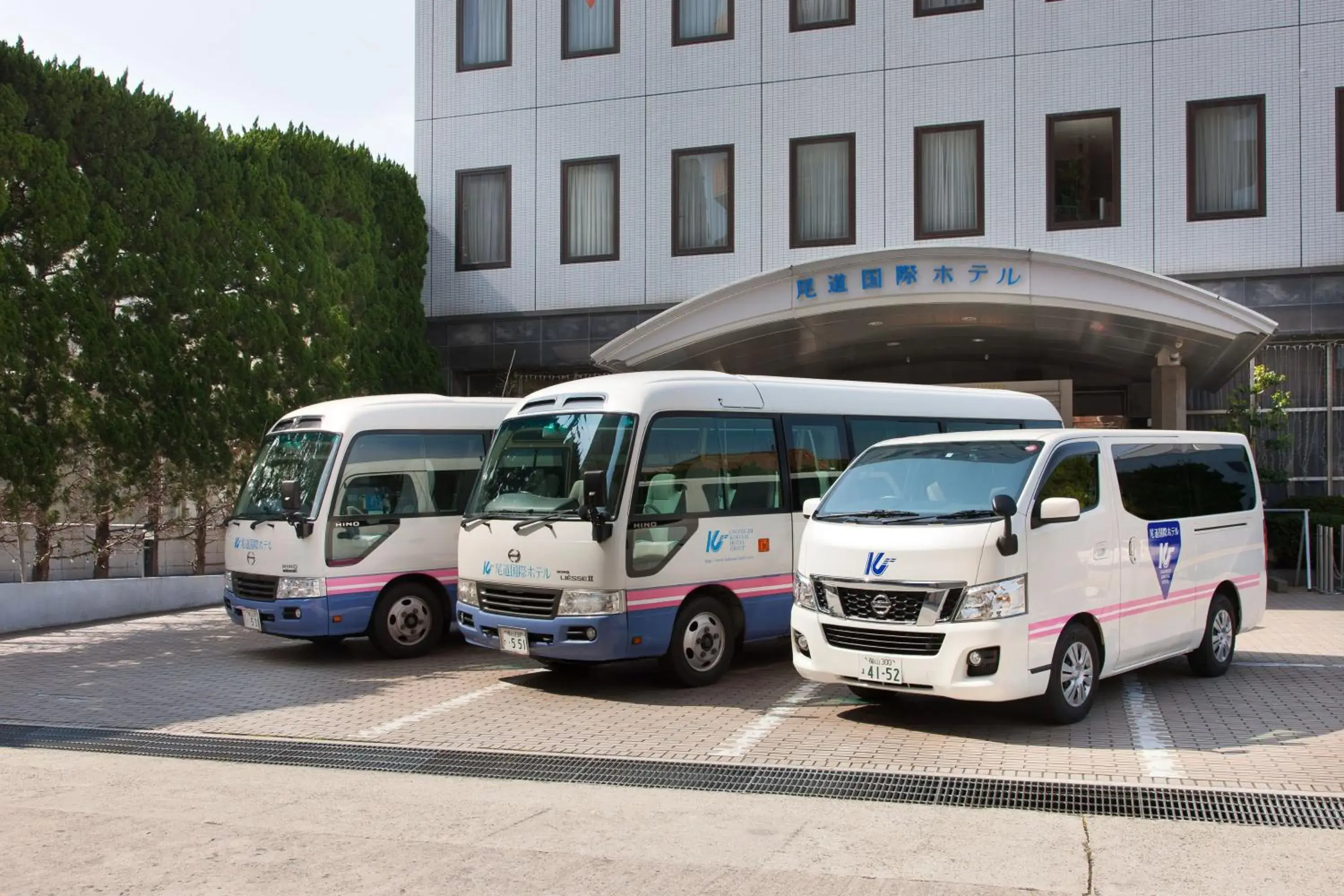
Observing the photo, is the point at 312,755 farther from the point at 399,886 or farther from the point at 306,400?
the point at 306,400

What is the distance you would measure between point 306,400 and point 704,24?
9.07 m

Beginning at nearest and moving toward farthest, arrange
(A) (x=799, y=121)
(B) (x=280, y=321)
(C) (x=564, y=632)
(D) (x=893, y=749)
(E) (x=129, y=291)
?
(D) (x=893, y=749)
(C) (x=564, y=632)
(E) (x=129, y=291)
(B) (x=280, y=321)
(A) (x=799, y=121)

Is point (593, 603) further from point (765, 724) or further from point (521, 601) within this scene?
point (765, 724)

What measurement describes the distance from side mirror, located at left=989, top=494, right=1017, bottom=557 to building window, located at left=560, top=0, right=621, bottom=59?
15.5 metres

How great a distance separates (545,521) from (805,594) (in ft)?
7.70

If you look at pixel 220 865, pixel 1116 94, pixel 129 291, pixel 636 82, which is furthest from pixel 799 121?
pixel 220 865

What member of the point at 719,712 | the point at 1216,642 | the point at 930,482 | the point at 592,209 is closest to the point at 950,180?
the point at 592,209

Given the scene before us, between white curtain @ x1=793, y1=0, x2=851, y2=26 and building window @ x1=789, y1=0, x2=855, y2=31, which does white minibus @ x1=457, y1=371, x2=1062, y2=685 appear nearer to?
building window @ x1=789, y1=0, x2=855, y2=31

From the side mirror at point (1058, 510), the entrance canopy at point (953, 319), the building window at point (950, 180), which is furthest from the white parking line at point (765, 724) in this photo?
the building window at point (950, 180)

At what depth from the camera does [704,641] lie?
35.9 feet

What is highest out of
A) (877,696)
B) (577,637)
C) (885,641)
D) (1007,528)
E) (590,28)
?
(590,28)

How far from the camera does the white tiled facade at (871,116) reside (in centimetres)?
1866

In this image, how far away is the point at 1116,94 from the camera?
19266 millimetres

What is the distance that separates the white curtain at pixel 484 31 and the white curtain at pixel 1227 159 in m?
11.4
